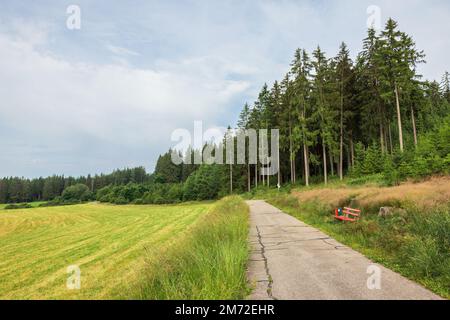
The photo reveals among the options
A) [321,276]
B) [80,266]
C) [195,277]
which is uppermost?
[195,277]

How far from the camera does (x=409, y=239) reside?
20.6 ft

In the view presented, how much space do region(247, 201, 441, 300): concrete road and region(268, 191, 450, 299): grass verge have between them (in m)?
0.36

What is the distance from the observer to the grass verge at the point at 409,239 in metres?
4.83

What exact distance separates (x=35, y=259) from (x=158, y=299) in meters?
13.0

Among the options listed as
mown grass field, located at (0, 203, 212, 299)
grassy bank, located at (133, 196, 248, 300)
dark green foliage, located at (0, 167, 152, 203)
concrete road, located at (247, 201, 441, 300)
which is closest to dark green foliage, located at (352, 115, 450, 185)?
concrete road, located at (247, 201, 441, 300)

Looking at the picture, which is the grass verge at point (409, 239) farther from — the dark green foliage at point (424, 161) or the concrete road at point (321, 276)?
the dark green foliage at point (424, 161)

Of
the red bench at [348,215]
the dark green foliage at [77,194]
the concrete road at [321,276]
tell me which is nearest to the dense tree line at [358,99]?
the red bench at [348,215]

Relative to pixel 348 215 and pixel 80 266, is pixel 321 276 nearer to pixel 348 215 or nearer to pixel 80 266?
pixel 348 215

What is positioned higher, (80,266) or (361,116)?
(361,116)

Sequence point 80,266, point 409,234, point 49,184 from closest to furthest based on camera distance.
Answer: point 409,234 < point 80,266 < point 49,184

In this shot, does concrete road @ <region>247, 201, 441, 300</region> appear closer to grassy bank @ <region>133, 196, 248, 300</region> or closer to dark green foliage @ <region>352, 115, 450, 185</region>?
grassy bank @ <region>133, 196, 248, 300</region>

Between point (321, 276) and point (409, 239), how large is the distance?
2993 mm

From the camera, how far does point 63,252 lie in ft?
47.9

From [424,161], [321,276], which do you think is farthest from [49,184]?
[321,276]
